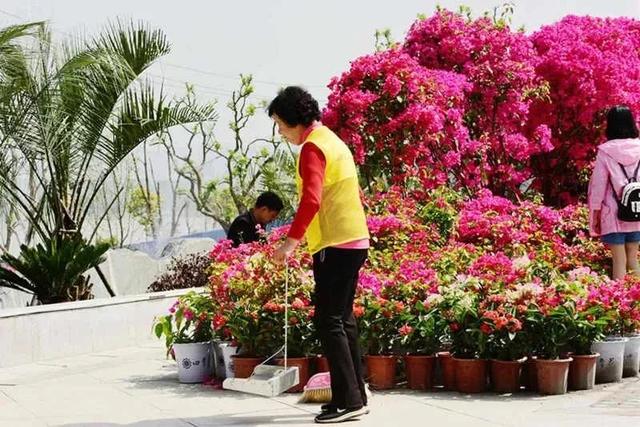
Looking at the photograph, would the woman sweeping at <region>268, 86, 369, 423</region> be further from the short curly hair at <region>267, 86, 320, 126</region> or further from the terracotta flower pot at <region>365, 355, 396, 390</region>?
the terracotta flower pot at <region>365, 355, 396, 390</region>

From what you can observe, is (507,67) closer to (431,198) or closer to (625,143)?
(431,198)

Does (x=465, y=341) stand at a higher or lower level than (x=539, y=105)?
lower

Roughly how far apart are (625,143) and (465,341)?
2713 millimetres

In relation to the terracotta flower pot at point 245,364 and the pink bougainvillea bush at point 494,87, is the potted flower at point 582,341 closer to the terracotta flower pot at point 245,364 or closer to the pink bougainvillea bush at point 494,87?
the terracotta flower pot at point 245,364

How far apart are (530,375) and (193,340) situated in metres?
2.38

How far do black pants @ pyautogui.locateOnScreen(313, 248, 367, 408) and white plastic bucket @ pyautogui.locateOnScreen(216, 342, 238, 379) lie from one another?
61.2 inches

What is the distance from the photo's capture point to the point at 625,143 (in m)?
8.69

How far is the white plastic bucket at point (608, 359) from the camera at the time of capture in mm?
7035

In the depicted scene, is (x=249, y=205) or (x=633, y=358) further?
(x=249, y=205)

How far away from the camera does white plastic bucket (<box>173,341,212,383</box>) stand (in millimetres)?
7535

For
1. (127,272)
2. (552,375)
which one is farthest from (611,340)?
(127,272)

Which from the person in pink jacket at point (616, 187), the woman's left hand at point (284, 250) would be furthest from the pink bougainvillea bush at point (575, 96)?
the woman's left hand at point (284, 250)

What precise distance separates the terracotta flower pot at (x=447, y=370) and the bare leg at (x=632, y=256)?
248 cm

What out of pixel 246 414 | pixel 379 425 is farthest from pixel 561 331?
pixel 246 414
